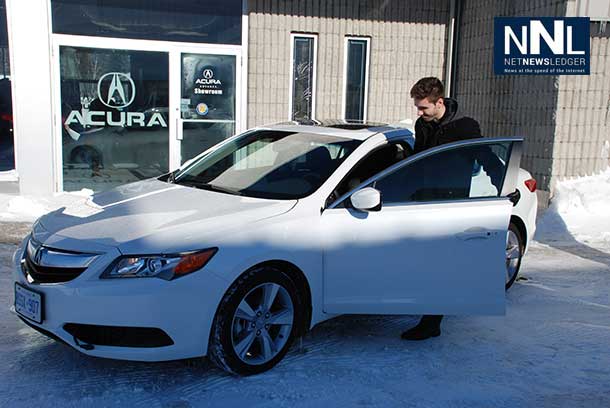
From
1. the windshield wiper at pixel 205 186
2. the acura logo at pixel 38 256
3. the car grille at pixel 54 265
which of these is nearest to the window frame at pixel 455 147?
the windshield wiper at pixel 205 186

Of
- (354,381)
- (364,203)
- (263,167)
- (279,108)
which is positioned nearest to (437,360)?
(354,381)

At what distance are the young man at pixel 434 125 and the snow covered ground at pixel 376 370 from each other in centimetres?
11

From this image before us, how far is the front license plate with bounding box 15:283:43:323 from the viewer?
139 inches

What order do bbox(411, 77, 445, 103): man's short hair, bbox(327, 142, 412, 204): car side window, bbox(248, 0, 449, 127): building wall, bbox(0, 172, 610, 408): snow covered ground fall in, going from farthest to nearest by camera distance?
1. bbox(248, 0, 449, 127): building wall
2. bbox(411, 77, 445, 103): man's short hair
3. bbox(327, 142, 412, 204): car side window
4. bbox(0, 172, 610, 408): snow covered ground

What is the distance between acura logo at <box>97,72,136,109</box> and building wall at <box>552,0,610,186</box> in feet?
21.9

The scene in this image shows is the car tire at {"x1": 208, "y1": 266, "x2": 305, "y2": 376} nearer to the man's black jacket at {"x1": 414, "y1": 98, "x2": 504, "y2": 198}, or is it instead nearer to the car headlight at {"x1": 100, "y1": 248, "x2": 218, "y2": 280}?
the car headlight at {"x1": 100, "y1": 248, "x2": 218, "y2": 280}

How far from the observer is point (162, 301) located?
3.37 m

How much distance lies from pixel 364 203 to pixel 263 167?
1.05 m

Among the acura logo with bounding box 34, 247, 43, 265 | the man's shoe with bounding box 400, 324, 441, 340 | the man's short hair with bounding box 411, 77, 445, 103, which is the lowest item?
the man's shoe with bounding box 400, 324, 441, 340

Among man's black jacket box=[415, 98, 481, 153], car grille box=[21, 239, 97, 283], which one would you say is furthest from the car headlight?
man's black jacket box=[415, 98, 481, 153]

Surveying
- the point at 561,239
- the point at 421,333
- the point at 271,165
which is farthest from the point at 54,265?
the point at 561,239

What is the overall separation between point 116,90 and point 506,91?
6.45m

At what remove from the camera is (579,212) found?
9.18 metres

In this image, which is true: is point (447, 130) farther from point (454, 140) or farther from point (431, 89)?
point (431, 89)
